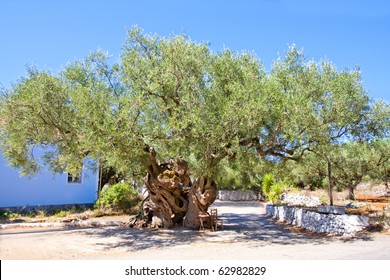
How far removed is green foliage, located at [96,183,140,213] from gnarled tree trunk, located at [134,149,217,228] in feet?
19.2

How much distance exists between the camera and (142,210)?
1900cm

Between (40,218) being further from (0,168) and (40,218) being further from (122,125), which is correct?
(122,125)

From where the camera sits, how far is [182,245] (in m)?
13.5

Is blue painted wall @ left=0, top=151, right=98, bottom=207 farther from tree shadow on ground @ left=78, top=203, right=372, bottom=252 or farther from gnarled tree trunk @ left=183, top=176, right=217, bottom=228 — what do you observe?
gnarled tree trunk @ left=183, top=176, right=217, bottom=228

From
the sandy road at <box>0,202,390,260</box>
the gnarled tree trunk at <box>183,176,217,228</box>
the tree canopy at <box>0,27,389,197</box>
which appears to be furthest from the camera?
the gnarled tree trunk at <box>183,176,217,228</box>

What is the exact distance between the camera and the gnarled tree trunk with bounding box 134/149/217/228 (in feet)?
58.1

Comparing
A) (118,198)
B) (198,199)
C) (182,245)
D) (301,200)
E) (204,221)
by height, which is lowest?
(182,245)

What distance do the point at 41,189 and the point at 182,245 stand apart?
46.5 feet

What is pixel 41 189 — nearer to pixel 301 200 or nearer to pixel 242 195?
pixel 301 200

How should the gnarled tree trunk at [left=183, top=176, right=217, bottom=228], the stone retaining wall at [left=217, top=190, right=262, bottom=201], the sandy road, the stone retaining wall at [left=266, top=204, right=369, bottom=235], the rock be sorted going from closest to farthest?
1. the sandy road
2. the stone retaining wall at [left=266, top=204, right=369, bottom=235]
3. the gnarled tree trunk at [left=183, top=176, right=217, bottom=228]
4. the rock
5. the stone retaining wall at [left=217, top=190, right=262, bottom=201]

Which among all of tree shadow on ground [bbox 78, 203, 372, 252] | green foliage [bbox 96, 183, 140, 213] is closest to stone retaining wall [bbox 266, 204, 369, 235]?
tree shadow on ground [bbox 78, 203, 372, 252]

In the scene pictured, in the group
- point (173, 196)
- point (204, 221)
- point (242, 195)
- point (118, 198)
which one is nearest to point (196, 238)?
point (204, 221)

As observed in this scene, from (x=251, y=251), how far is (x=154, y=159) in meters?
7.10

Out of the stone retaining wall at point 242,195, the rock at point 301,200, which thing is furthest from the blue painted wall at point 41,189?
the stone retaining wall at point 242,195
